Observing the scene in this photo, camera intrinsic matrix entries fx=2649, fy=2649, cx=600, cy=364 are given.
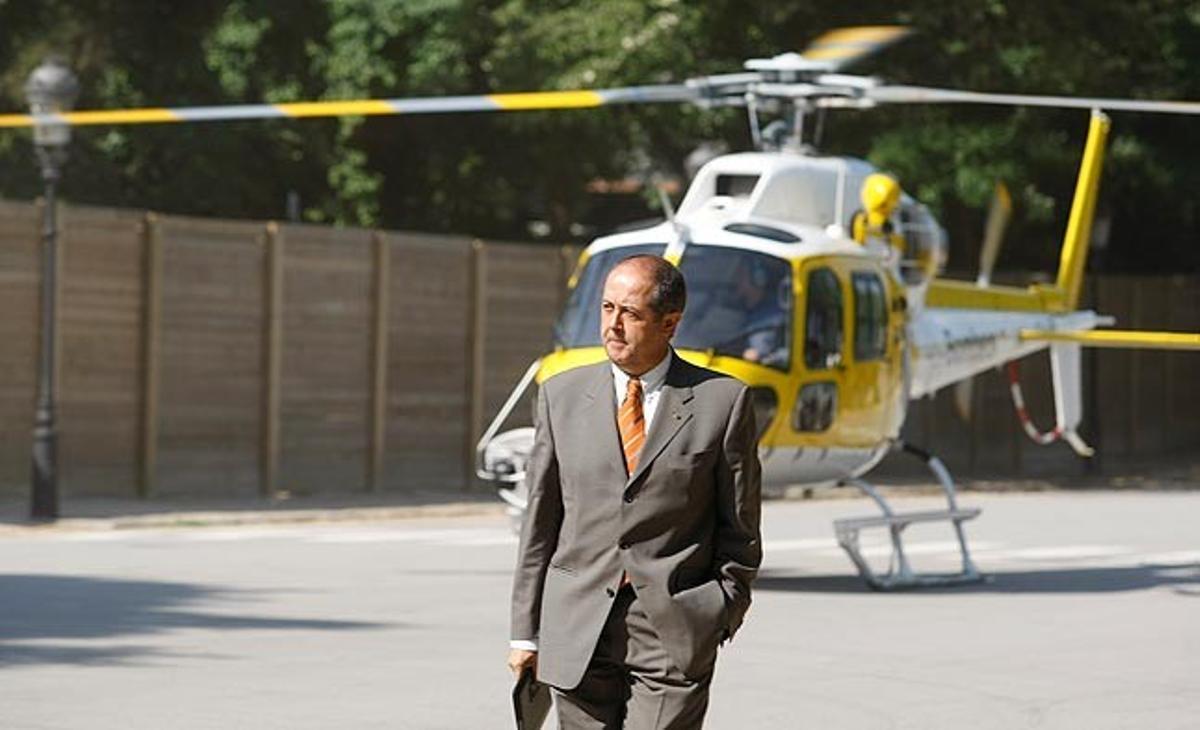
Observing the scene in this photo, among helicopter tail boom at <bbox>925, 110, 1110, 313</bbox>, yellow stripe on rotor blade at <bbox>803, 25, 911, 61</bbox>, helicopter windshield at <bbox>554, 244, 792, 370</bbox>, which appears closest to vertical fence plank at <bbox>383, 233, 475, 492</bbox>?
helicopter tail boom at <bbox>925, 110, 1110, 313</bbox>

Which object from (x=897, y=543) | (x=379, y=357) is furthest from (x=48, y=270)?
(x=897, y=543)

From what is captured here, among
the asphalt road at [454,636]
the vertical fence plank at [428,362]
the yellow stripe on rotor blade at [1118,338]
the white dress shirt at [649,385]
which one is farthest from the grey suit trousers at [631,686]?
the vertical fence plank at [428,362]

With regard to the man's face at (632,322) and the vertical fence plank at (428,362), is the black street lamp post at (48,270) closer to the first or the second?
the vertical fence plank at (428,362)

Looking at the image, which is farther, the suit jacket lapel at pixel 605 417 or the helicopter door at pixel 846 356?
the helicopter door at pixel 846 356

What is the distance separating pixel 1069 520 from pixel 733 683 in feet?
51.6

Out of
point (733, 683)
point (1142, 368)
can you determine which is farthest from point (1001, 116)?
point (733, 683)

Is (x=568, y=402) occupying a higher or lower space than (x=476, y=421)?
higher

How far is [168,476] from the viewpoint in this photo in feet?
87.7

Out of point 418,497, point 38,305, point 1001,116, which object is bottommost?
point 418,497

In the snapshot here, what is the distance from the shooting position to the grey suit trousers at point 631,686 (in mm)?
6930

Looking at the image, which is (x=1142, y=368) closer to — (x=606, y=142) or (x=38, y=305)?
(x=606, y=142)

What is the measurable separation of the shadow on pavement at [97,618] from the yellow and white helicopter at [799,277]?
8.73ft

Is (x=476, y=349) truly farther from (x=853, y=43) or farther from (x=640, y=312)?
(x=640, y=312)

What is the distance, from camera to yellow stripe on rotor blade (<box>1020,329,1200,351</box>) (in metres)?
20.5
